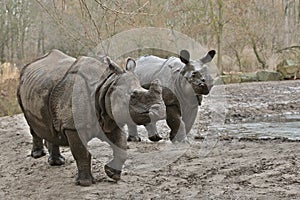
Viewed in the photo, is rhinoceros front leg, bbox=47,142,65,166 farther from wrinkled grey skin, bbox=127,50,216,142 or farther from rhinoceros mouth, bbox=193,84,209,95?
rhinoceros mouth, bbox=193,84,209,95

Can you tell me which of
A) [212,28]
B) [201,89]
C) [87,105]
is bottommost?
[201,89]

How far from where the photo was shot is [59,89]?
5.22 meters

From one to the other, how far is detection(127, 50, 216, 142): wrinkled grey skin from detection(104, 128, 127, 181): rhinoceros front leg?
1.19 meters

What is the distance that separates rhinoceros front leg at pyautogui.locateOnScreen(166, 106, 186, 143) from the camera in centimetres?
718

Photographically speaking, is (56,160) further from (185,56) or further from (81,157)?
(185,56)

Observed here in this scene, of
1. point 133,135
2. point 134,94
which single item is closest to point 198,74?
point 133,135

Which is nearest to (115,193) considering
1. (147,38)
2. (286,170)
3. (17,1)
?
(286,170)

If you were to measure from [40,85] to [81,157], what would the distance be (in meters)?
0.93

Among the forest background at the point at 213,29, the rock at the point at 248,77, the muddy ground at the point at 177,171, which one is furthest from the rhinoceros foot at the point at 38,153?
the rock at the point at 248,77

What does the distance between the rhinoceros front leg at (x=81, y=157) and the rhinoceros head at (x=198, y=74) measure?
1979 millimetres

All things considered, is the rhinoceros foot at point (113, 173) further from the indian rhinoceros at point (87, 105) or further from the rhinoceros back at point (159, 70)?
the rhinoceros back at point (159, 70)

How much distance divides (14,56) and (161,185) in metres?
20.4

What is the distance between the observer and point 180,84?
6949 millimetres

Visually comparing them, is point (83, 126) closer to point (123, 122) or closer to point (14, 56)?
point (123, 122)
